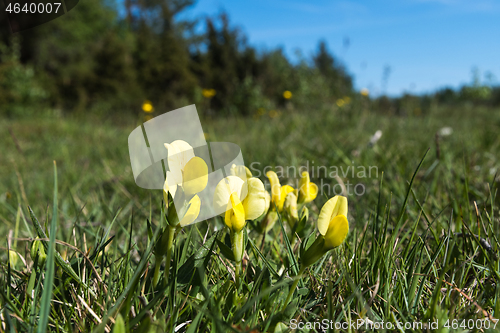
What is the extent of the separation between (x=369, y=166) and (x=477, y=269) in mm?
1058

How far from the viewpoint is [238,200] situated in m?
0.60

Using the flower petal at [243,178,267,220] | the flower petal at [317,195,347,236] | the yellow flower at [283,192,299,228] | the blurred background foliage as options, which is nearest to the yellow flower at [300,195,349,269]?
the flower petal at [317,195,347,236]

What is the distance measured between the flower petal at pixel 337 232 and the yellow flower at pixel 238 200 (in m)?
0.13

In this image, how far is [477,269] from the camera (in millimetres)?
825

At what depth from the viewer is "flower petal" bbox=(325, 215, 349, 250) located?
1.91ft

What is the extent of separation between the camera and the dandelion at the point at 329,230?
584mm

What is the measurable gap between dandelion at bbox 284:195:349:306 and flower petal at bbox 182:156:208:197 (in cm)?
22

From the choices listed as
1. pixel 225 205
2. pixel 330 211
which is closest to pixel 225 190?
pixel 225 205

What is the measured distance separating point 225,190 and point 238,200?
3 centimetres

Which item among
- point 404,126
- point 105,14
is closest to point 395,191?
point 404,126

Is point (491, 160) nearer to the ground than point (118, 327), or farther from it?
nearer to the ground

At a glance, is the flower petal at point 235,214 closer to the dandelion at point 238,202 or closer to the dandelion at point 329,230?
the dandelion at point 238,202

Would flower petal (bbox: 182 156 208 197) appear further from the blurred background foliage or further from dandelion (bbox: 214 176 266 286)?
the blurred background foliage

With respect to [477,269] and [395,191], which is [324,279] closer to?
[477,269]
